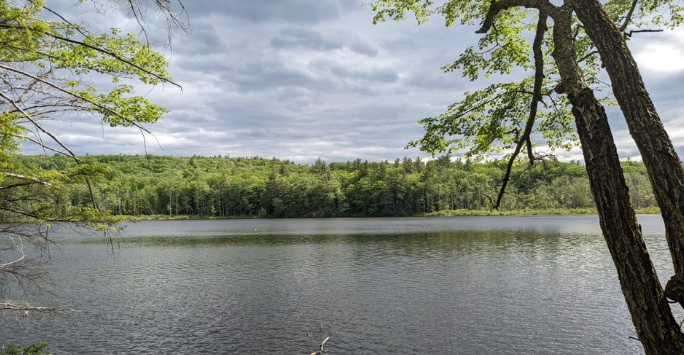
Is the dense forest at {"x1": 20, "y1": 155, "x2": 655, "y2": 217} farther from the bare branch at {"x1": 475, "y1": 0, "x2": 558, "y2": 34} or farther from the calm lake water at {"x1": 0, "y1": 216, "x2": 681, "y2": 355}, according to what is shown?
the bare branch at {"x1": 475, "y1": 0, "x2": 558, "y2": 34}

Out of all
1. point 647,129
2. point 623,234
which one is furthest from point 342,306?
point 647,129

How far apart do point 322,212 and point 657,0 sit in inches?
5977

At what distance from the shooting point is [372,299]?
70.8 feet

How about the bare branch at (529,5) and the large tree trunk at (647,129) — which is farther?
the bare branch at (529,5)

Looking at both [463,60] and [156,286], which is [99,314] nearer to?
[156,286]

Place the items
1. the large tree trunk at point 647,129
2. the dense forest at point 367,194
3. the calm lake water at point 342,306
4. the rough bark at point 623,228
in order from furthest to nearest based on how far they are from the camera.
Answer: the dense forest at point 367,194 → the calm lake water at point 342,306 → the rough bark at point 623,228 → the large tree trunk at point 647,129

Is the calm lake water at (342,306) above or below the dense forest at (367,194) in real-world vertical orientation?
below

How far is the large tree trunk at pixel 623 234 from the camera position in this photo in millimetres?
3328

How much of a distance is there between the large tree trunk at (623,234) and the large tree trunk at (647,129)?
0.17 metres

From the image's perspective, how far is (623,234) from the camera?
3496 mm

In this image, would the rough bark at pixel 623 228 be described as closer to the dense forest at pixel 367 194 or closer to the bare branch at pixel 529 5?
the bare branch at pixel 529 5

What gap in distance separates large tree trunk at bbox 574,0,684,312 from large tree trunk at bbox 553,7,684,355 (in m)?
0.17

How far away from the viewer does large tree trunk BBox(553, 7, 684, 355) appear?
3.33m

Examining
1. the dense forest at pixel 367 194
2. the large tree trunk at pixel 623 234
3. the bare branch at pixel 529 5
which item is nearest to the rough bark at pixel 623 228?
the large tree trunk at pixel 623 234
